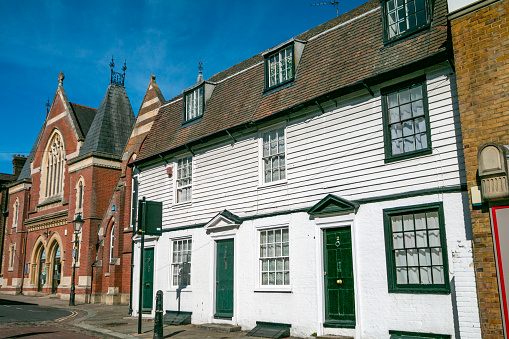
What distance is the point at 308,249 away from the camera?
12.0 metres

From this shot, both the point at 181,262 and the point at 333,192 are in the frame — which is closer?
the point at 333,192

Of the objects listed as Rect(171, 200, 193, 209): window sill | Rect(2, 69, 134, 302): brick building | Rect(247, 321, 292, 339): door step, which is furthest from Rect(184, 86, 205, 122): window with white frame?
Rect(2, 69, 134, 302): brick building

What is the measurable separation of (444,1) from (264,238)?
25.7 ft

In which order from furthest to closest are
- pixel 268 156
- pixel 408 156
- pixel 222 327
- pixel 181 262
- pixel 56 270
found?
1. pixel 56 270
2. pixel 181 262
3. pixel 268 156
4. pixel 222 327
5. pixel 408 156

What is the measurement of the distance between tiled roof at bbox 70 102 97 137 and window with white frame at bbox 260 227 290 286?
1031 inches

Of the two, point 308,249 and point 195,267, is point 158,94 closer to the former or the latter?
point 195,267

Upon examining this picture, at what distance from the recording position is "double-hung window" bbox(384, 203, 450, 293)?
9.45 meters

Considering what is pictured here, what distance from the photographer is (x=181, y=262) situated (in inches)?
648

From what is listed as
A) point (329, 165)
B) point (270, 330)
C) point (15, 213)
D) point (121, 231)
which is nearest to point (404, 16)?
point (329, 165)

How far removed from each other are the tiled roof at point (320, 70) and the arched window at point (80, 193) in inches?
604

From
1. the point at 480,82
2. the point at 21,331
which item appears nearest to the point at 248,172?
the point at 480,82

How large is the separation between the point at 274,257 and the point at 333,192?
275 centimetres

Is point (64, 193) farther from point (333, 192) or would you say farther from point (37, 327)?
point (333, 192)

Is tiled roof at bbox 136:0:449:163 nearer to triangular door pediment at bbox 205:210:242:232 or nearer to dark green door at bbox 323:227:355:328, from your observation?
triangular door pediment at bbox 205:210:242:232
